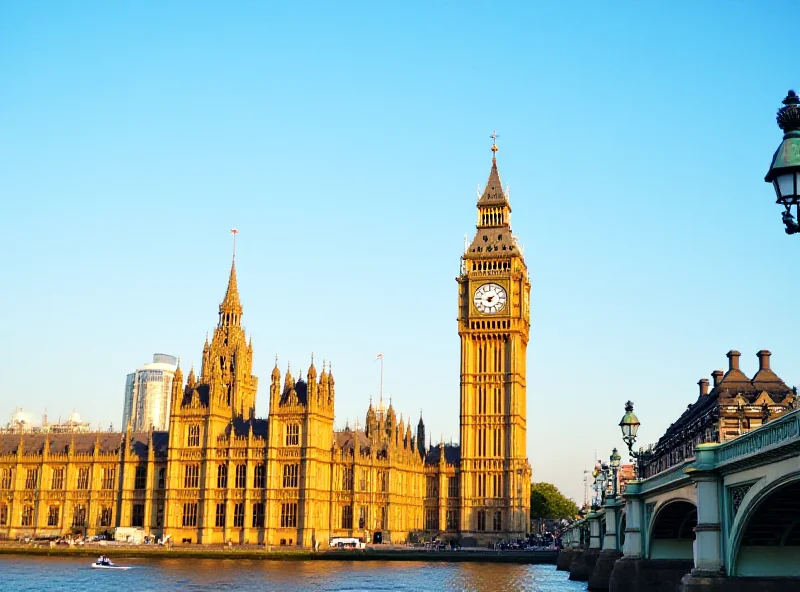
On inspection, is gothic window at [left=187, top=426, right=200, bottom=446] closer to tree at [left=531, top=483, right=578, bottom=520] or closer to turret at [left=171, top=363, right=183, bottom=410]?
turret at [left=171, top=363, right=183, bottom=410]

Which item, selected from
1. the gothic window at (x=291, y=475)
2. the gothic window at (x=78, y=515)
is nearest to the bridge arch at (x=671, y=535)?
the gothic window at (x=291, y=475)

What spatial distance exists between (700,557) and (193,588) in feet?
145

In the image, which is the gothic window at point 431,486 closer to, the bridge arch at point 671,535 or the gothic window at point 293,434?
the gothic window at point 293,434

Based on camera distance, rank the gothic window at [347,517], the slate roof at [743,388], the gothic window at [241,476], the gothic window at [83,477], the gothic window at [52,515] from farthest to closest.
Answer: the gothic window at [52,515], the gothic window at [83,477], the gothic window at [347,517], the gothic window at [241,476], the slate roof at [743,388]

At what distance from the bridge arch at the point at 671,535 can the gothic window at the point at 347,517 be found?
7852 cm

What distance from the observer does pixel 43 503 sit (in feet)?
430

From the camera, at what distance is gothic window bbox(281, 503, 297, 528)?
119 metres

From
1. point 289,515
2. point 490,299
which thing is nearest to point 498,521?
point 490,299

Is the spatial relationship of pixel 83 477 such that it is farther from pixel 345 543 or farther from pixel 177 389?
pixel 345 543

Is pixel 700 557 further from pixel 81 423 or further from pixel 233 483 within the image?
pixel 81 423

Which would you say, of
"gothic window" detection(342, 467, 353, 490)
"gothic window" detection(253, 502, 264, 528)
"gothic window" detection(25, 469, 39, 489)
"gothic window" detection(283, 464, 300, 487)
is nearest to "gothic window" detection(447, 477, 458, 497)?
"gothic window" detection(342, 467, 353, 490)

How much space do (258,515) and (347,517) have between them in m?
10.5

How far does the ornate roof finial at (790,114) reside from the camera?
15375mm

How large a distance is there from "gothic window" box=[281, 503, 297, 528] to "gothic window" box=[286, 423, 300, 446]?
22.5ft
